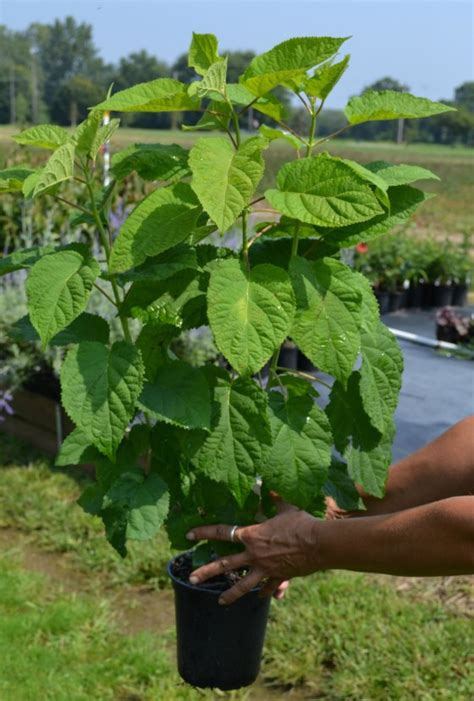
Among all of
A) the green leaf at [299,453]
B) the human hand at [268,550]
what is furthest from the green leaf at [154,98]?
the human hand at [268,550]

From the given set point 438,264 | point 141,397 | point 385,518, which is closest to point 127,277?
point 141,397

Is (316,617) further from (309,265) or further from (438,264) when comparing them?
(438,264)

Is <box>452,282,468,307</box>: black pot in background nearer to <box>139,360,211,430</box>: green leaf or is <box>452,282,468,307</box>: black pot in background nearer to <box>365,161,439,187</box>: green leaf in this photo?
<box>365,161,439,187</box>: green leaf

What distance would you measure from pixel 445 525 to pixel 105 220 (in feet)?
2.85

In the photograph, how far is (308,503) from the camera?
66.3 inches

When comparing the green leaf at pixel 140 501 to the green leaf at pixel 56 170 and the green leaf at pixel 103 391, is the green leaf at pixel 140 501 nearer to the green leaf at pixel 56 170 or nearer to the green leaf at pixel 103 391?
the green leaf at pixel 103 391

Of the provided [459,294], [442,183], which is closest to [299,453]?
[459,294]

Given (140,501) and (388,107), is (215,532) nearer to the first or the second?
(140,501)

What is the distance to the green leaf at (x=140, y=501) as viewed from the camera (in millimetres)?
1644

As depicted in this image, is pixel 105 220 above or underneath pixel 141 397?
Result: above

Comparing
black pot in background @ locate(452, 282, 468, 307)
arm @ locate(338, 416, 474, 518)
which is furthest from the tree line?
arm @ locate(338, 416, 474, 518)

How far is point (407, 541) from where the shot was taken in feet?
5.40

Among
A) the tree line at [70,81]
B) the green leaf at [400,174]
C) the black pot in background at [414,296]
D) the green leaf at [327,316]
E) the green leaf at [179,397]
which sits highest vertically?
the tree line at [70,81]

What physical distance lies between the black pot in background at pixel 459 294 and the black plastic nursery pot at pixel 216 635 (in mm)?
7272
